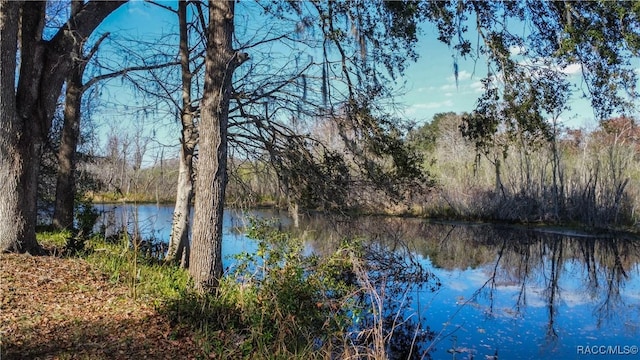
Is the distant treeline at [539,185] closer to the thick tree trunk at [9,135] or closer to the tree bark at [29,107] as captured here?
the tree bark at [29,107]

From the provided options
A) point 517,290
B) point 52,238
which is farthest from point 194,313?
point 517,290

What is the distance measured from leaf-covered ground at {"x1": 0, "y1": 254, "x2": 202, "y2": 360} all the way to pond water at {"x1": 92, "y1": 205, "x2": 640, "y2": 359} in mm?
1232

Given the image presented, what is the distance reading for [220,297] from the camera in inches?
212

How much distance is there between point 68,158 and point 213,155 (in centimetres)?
504

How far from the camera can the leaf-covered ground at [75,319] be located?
392 cm

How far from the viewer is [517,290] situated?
955 cm

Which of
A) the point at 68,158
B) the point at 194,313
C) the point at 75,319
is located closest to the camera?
the point at 75,319

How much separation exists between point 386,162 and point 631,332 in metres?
4.40

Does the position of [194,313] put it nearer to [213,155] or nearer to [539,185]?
[213,155]

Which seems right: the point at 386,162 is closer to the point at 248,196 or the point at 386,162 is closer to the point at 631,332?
the point at 248,196

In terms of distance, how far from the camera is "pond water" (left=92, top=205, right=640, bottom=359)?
6.54m

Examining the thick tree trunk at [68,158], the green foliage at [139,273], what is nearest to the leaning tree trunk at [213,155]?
the green foliage at [139,273]

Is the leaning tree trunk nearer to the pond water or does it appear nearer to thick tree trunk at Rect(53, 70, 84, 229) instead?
the pond water

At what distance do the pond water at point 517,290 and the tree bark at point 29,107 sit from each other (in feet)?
4.04
